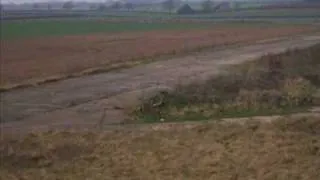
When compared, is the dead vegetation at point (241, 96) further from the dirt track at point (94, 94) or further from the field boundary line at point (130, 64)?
the field boundary line at point (130, 64)

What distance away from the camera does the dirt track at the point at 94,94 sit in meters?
14.2

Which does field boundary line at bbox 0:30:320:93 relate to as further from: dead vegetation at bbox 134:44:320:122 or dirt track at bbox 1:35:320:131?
dead vegetation at bbox 134:44:320:122

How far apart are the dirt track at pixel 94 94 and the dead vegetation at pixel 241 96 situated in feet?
3.45

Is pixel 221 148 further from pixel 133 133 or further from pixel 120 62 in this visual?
pixel 120 62

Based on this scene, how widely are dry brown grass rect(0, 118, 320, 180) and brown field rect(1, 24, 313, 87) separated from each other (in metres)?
9.32

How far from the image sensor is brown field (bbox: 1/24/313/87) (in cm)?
2534

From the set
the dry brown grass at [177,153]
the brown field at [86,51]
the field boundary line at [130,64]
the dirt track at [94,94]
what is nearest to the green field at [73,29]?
the brown field at [86,51]

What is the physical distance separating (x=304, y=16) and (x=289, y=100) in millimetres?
2083

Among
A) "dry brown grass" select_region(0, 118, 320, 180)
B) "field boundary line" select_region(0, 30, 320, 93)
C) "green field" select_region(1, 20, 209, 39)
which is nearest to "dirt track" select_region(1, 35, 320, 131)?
"field boundary line" select_region(0, 30, 320, 93)

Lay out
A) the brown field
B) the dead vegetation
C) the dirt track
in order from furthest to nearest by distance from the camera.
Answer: the brown field < the dirt track < the dead vegetation

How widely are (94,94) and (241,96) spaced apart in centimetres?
488

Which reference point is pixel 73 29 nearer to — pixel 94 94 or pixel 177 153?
pixel 94 94

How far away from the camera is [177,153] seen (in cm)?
1014

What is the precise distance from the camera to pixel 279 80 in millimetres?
18516
